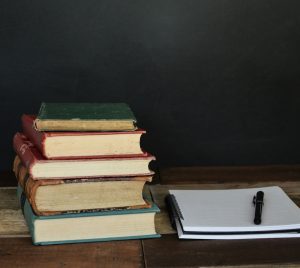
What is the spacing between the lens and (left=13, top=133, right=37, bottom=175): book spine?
0.86 meters

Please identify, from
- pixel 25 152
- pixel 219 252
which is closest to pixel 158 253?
pixel 219 252

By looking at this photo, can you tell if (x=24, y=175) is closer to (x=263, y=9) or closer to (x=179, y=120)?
(x=179, y=120)

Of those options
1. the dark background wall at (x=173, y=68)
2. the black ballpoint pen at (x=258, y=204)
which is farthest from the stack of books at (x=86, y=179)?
the dark background wall at (x=173, y=68)

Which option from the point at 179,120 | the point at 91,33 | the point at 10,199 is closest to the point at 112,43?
the point at 91,33

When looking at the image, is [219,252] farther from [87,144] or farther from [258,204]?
[87,144]

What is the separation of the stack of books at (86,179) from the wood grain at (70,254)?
0.7 inches

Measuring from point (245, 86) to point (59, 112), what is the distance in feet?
2.45

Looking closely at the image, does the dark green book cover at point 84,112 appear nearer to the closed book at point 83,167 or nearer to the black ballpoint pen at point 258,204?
the closed book at point 83,167

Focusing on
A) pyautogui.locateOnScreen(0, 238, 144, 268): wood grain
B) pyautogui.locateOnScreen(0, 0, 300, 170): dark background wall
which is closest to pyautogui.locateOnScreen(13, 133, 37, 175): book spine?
pyautogui.locateOnScreen(0, 238, 144, 268): wood grain

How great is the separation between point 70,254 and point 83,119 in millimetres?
243

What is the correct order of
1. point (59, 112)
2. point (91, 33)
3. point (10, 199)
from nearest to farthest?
point (59, 112) → point (10, 199) → point (91, 33)

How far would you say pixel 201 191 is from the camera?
1.12 meters

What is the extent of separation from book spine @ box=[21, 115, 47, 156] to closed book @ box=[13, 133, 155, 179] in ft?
0.06

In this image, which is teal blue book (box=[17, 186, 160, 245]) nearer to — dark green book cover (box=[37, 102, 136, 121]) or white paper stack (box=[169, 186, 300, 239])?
white paper stack (box=[169, 186, 300, 239])
